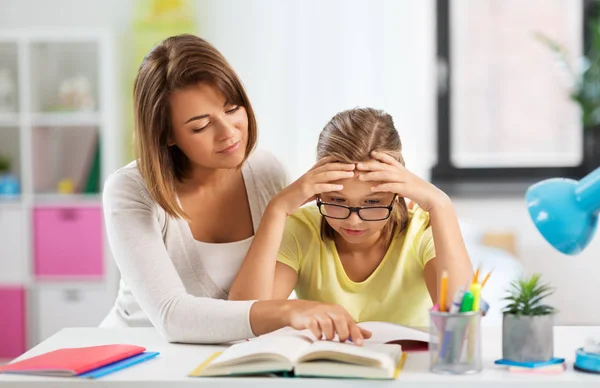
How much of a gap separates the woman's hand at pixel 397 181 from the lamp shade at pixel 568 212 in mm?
357

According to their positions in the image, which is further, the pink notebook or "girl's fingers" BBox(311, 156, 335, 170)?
"girl's fingers" BBox(311, 156, 335, 170)

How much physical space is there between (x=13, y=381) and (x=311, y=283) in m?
0.66

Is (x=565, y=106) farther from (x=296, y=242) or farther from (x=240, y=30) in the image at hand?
(x=296, y=242)

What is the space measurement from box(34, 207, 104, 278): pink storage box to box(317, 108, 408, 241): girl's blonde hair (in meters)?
2.31

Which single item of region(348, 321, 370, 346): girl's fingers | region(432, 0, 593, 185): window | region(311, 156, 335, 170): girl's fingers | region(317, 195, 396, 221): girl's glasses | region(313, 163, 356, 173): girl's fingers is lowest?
region(348, 321, 370, 346): girl's fingers

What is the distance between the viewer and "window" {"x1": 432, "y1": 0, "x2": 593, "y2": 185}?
13.3 ft

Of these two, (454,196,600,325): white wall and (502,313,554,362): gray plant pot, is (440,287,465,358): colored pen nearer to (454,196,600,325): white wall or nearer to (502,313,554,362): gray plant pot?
(502,313,554,362): gray plant pot

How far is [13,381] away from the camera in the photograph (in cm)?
Answer: 118

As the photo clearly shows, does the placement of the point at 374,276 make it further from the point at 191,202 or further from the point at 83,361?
the point at 83,361

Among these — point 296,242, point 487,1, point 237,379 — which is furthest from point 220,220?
point 487,1

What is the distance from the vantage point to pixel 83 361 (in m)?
1.23

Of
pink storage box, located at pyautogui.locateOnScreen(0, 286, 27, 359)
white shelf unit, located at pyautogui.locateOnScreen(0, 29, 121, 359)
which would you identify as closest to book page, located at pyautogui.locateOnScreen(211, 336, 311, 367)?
white shelf unit, located at pyautogui.locateOnScreen(0, 29, 121, 359)

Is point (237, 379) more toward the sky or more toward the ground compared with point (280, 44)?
more toward the ground

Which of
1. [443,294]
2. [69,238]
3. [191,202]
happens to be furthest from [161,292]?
[69,238]
